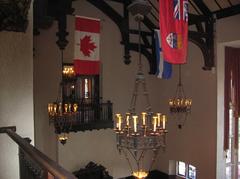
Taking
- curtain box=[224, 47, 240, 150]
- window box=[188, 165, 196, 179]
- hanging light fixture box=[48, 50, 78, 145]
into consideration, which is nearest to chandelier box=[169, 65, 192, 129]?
curtain box=[224, 47, 240, 150]

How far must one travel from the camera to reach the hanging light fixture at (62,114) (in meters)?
8.41

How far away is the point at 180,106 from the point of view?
968 centimetres

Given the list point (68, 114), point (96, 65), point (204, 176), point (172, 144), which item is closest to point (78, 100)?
point (68, 114)

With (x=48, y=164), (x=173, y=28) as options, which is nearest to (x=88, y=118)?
(x=173, y=28)

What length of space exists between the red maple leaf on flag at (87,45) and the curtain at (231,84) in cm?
468

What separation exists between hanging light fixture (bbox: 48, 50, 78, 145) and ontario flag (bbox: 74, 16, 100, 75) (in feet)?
3.94

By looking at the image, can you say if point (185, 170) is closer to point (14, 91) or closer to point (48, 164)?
point (14, 91)

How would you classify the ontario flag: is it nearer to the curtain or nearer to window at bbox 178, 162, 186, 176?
the curtain

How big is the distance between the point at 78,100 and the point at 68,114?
135 cm

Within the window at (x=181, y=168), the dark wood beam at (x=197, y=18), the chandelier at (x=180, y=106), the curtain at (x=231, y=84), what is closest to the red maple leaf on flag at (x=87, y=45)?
the chandelier at (x=180, y=106)

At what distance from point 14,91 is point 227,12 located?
7824mm

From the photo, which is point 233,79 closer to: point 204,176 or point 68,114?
point 204,176

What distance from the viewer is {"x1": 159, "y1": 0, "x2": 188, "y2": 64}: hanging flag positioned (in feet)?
18.0

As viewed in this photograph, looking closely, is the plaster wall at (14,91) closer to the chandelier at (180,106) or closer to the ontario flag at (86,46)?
the ontario flag at (86,46)
